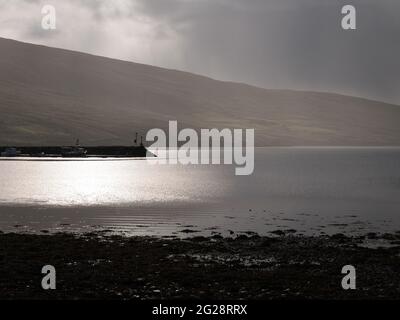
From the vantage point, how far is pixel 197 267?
24.8 m

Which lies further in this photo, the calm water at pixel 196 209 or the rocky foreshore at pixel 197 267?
the calm water at pixel 196 209

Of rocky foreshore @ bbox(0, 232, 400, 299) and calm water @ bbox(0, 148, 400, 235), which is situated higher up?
calm water @ bbox(0, 148, 400, 235)

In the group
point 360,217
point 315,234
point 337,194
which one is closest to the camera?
point 315,234

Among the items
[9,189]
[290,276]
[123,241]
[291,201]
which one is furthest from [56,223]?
[9,189]

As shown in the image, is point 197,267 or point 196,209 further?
point 196,209

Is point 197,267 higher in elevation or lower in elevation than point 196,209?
lower

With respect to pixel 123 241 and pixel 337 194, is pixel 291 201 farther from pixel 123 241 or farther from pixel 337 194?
pixel 123 241

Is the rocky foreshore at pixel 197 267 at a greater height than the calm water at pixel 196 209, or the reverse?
the calm water at pixel 196 209

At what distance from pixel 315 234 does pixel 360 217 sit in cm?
1465

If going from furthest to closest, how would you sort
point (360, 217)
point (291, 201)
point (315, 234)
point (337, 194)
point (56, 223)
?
point (337, 194) < point (291, 201) < point (360, 217) < point (56, 223) < point (315, 234)

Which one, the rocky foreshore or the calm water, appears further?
the calm water

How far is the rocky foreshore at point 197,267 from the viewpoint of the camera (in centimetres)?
2012

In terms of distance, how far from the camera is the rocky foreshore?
2012 cm
